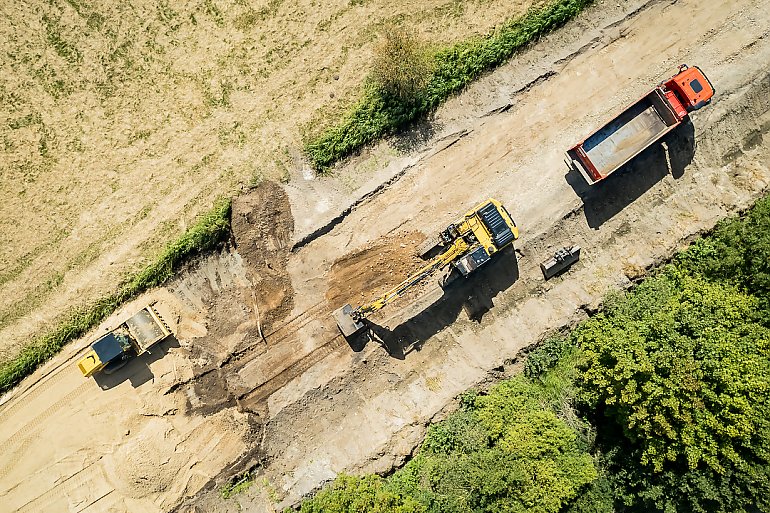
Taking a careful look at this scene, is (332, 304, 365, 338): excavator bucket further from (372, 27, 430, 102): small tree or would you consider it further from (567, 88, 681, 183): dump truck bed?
(567, 88, 681, 183): dump truck bed

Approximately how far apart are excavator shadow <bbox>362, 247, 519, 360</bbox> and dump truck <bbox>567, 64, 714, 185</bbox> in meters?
4.48

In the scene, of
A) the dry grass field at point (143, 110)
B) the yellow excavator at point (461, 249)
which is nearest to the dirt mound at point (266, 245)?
the dry grass field at point (143, 110)

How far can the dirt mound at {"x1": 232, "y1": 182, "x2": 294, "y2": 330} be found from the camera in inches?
912

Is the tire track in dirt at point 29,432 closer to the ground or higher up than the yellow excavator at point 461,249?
higher up

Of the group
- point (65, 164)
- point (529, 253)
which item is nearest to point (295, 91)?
point (65, 164)

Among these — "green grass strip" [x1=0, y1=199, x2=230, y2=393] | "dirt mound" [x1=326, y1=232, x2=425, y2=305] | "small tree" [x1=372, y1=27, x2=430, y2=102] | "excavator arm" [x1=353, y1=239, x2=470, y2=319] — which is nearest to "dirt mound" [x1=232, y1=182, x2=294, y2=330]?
"green grass strip" [x1=0, y1=199, x2=230, y2=393]

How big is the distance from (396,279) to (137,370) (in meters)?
10.8

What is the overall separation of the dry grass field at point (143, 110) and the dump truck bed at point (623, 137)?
608 cm

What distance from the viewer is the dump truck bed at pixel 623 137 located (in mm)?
22375

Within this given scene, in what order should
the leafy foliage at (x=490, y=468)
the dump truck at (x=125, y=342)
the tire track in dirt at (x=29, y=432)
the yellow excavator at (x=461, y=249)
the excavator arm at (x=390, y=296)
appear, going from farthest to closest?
the tire track in dirt at (x=29, y=432), the excavator arm at (x=390, y=296), the dump truck at (x=125, y=342), the yellow excavator at (x=461, y=249), the leafy foliage at (x=490, y=468)

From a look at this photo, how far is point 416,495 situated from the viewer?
2144 cm

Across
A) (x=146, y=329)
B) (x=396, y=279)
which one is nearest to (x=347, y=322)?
(x=396, y=279)

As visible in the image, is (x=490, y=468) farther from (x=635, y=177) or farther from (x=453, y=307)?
(x=635, y=177)

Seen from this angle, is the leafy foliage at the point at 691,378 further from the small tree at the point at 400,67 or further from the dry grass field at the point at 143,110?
the dry grass field at the point at 143,110
